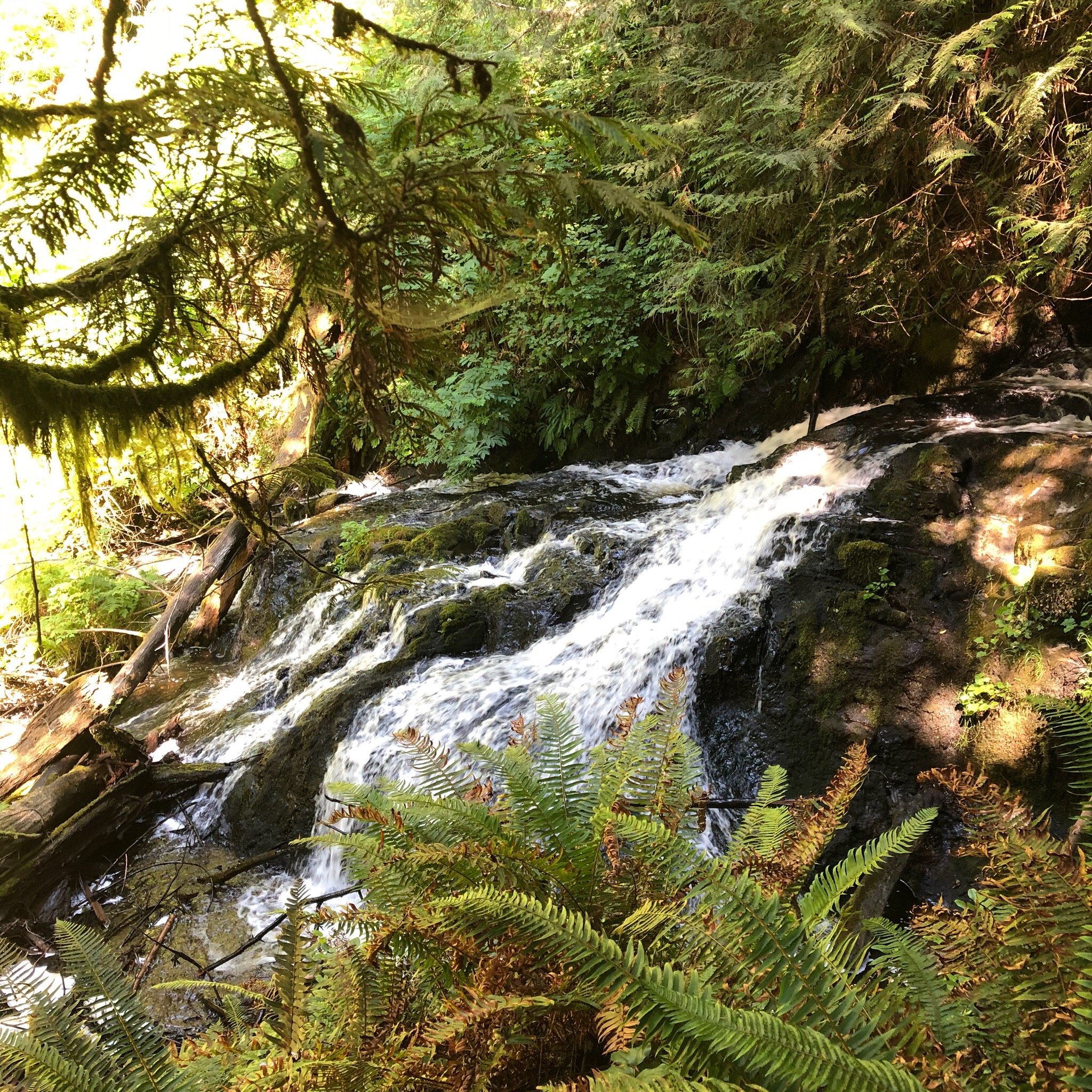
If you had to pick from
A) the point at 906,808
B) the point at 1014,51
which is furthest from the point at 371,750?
the point at 1014,51

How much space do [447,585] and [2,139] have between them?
577 centimetres

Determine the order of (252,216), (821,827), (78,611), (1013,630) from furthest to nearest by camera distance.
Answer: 1. (78,611)
2. (1013,630)
3. (252,216)
4. (821,827)

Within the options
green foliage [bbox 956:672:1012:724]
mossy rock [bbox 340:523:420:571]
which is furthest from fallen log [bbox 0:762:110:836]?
green foliage [bbox 956:672:1012:724]

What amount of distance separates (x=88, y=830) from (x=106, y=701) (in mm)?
1250

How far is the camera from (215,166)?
233cm

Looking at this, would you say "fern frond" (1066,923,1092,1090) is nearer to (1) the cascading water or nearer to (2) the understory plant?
(2) the understory plant

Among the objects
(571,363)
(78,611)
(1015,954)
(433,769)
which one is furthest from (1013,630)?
(78,611)

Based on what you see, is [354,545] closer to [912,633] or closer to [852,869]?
[912,633]

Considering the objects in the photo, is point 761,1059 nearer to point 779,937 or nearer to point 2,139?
point 779,937

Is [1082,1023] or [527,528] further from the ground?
[1082,1023]

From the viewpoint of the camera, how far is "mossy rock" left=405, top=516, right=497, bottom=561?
844 cm

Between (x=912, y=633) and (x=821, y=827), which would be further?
(x=912, y=633)

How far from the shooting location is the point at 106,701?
6641 millimetres

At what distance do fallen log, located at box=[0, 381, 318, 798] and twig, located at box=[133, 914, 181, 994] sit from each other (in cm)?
191
